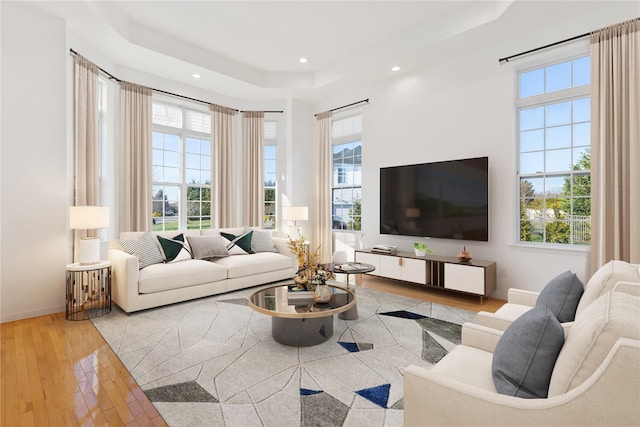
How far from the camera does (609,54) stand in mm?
3287

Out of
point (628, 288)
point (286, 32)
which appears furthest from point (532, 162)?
point (286, 32)

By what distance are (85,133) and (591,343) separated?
4.98 metres

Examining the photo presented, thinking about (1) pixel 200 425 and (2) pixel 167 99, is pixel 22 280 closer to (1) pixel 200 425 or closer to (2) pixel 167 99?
(1) pixel 200 425

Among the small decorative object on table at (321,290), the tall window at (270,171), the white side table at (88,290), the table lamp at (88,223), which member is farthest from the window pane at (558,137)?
the white side table at (88,290)

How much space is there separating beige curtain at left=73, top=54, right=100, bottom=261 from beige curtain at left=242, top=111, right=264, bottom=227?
98.8 inches

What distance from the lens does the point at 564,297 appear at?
1.77 meters

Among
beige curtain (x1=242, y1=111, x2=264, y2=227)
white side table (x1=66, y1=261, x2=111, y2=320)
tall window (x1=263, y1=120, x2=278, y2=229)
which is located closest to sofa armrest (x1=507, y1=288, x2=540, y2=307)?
white side table (x1=66, y1=261, x2=111, y2=320)

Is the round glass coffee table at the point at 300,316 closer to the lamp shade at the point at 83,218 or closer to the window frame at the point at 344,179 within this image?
the lamp shade at the point at 83,218

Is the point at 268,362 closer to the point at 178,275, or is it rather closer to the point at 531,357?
the point at 531,357

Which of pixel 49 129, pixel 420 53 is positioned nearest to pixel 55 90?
pixel 49 129

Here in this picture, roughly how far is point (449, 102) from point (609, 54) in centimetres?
169

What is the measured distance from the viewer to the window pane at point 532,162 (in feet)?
12.8

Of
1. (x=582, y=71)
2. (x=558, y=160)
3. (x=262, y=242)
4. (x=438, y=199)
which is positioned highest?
(x=582, y=71)

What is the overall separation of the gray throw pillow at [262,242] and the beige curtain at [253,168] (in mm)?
1006
